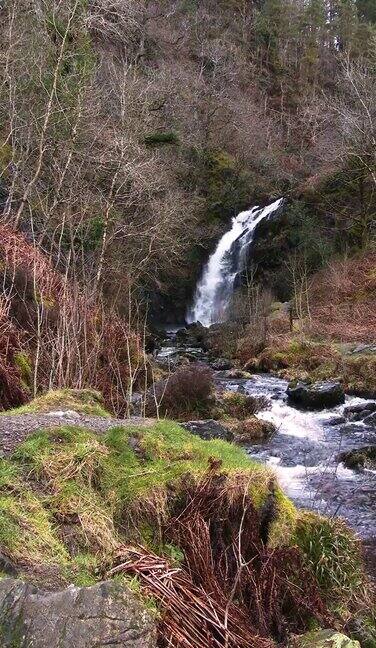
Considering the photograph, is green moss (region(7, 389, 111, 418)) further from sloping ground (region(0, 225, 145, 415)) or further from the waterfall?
the waterfall

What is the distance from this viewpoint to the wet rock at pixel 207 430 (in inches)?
367

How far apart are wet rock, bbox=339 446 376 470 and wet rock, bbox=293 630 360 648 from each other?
640 centimetres

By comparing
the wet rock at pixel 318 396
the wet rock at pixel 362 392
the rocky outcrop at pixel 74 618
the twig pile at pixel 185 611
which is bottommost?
the wet rock at pixel 362 392

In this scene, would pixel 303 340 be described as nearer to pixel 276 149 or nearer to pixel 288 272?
pixel 288 272

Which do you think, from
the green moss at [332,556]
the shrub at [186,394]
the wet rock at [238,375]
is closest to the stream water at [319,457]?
the green moss at [332,556]

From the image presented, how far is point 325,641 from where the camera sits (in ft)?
10.8

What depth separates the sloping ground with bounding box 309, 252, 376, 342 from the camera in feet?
69.3

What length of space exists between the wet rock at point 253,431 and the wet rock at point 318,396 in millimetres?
2455

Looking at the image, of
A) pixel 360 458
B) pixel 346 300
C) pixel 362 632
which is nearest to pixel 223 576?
pixel 362 632

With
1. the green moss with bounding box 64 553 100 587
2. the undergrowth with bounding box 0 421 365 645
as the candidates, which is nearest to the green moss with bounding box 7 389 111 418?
the undergrowth with bounding box 0 421 365 645

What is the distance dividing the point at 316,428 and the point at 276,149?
1252 inches

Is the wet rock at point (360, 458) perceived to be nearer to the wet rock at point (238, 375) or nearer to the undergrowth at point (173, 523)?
the undergrowth at point (173, 523)

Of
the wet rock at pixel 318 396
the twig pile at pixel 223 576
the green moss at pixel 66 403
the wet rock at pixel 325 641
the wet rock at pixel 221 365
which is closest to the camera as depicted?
the twig pile at pixel 223 576

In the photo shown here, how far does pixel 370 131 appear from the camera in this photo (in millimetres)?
23953
